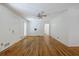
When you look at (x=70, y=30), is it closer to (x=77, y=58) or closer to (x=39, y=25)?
(x=77, y=58)

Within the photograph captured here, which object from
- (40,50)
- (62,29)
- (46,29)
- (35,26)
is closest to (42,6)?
(40,50)

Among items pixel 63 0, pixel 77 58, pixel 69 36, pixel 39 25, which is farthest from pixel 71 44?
pixel 39 25

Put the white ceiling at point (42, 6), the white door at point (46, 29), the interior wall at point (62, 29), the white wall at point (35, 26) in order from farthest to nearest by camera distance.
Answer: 1. the white door at point (46, 29)
2. the white wall at point (35, 26)
3. the interior wall at point (62, 29)
4. the white ceiling at point (42, 6)

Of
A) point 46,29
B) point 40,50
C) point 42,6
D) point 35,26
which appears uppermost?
point 42,6

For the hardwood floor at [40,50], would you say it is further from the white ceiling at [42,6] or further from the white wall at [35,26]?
the white wall at [35,26]

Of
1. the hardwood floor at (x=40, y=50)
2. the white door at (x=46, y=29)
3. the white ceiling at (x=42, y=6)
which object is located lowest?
the hardwood floor at (x=40, y=50)

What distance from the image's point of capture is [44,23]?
14578 mm

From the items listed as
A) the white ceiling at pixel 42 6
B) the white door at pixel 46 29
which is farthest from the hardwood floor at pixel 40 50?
the white door at pixel 46 29

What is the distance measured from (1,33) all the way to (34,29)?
953cm

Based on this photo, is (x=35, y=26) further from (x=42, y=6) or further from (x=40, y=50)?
(x=40, y=50)

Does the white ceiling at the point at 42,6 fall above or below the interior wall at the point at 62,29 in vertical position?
above

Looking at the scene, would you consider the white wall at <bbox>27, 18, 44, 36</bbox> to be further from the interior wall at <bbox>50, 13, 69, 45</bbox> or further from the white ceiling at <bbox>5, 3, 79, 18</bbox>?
the white ceiling at <bbox>5, 3, 79, 18</bbox>

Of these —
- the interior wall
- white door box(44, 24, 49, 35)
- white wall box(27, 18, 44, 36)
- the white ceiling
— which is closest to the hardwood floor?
the interior wall

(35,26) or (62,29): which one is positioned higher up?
(35,26)
